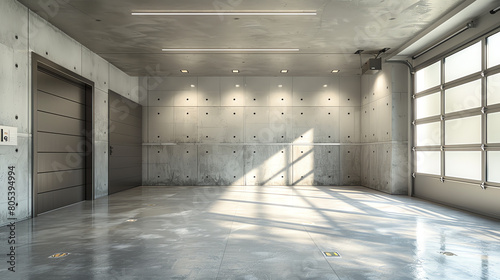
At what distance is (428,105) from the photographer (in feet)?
39.5

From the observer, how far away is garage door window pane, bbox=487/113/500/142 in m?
8.54

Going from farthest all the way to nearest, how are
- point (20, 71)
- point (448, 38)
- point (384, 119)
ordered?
point (384, 119), point (448, 38), point (20, 71)

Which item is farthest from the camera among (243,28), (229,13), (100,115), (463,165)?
(100,115)

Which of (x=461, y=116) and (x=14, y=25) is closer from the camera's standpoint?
(x=14, y=25)

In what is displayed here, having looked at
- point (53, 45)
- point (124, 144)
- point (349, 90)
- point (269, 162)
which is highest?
point (53, 45)

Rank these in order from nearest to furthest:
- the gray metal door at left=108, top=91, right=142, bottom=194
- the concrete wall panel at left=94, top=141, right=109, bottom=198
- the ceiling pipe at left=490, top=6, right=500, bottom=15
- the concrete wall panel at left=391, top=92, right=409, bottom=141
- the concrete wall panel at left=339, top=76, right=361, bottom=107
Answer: the ceiling pipe at left=490, top=6, right=500, bottom=15 → the concrete wall panel at left=94, top=141, right=109, bottom=198 → the concrete wall panel at left=391, top=92, right=409, bottom=141 → the gray metal door at left=108, top=91, right=142, bottom=194 → the concrete wall panel at left=339, top=76, right=361, bottom=107

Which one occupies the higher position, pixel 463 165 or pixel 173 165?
pixel 463 165

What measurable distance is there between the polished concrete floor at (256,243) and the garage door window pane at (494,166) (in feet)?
3.49

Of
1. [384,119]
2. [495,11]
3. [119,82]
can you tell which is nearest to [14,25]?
[119,82]

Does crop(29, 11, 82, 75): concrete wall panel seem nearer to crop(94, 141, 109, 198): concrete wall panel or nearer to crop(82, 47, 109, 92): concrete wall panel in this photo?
crop(82, 47, 109, 92): concrete wall panel

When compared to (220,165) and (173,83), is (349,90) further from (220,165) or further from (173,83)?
(173,83)

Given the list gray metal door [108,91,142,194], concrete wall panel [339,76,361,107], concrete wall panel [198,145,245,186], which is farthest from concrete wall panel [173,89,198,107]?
concrete wall panel [339,76,361,107]

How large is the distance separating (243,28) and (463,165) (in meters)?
7.42

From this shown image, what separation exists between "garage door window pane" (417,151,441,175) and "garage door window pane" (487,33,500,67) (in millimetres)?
3564
